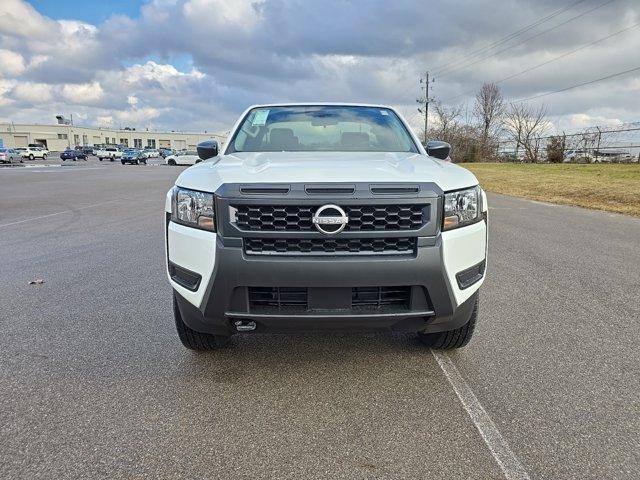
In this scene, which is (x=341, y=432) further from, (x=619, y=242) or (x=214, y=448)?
(x=619, y=242)

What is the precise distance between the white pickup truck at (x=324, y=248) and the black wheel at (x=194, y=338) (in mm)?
290

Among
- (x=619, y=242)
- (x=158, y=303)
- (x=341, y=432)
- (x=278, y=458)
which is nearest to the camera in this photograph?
(x=278, y=458)

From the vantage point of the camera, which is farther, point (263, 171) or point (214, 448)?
point (263, 171)

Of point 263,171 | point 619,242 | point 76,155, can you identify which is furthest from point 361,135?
point 76,155

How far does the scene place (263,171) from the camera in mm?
2697

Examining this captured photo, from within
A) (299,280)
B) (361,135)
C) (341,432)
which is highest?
(361,135)

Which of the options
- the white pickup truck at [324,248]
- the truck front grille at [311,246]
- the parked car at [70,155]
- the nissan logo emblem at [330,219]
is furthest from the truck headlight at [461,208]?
the parked car at [70,155]

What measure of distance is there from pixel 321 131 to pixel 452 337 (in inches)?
81.9

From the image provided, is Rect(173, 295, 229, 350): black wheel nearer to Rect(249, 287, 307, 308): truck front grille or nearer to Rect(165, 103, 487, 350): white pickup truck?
Rect(165, 103, 487, 350): white pickup truck

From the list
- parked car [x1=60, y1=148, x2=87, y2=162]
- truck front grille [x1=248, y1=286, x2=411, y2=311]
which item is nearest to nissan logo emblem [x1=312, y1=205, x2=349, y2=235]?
truck front grille [x1=248, y1=286, x2=411, y2=311]

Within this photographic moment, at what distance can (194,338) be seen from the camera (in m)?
3.10

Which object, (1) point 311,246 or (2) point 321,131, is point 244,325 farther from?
(2) point 321,131

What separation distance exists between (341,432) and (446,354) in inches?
47.6

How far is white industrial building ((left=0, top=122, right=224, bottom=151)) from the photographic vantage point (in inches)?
4018
